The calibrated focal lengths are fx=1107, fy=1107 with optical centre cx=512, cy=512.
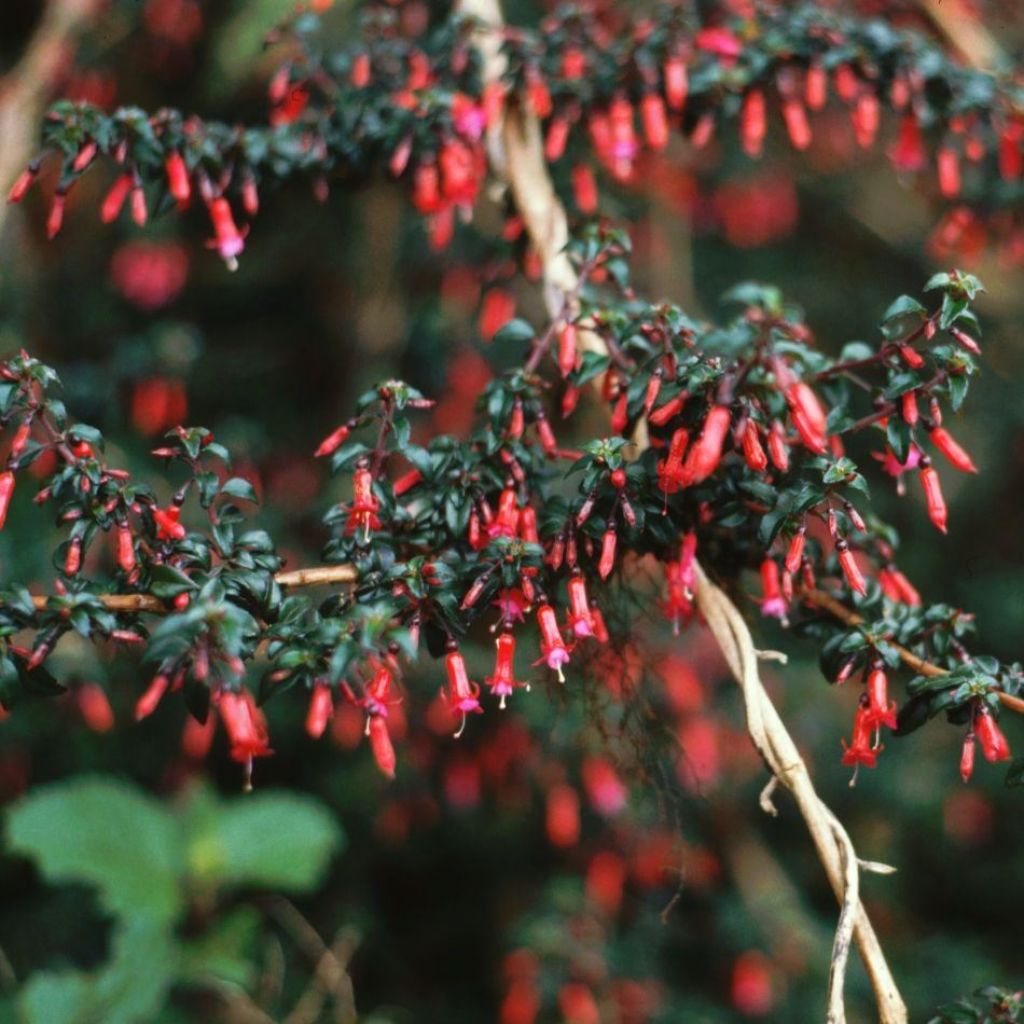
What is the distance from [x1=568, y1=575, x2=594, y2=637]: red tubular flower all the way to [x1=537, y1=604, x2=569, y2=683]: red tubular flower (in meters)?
0.03

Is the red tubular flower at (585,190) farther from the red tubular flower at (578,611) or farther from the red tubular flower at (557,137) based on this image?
the red tubular flower at (578,611)

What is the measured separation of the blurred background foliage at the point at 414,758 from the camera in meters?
3.34

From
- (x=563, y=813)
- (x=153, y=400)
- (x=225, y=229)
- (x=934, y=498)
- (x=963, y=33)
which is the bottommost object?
(x=563, y=813)

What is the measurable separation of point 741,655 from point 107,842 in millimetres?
2277

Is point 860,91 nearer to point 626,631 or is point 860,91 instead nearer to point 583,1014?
point 626,631

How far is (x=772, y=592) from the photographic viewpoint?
5.91ft

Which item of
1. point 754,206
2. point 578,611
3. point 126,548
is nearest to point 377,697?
point 578,611

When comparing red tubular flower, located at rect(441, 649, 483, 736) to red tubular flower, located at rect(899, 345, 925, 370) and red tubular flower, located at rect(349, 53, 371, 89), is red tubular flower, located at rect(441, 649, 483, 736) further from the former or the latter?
red tubular flower, located at rect(349, 53, 371, 89)

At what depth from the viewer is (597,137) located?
8.11ft

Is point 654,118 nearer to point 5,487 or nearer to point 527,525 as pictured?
point 527,525

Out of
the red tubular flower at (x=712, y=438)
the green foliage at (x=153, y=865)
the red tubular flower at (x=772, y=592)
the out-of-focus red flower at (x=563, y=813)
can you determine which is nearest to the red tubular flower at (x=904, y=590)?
the red tubular flower at (x=772, y=592)

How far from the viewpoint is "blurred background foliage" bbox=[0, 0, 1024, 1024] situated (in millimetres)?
3336

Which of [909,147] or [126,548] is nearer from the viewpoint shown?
[126,548]

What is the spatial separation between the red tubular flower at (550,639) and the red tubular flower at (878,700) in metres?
0.45
